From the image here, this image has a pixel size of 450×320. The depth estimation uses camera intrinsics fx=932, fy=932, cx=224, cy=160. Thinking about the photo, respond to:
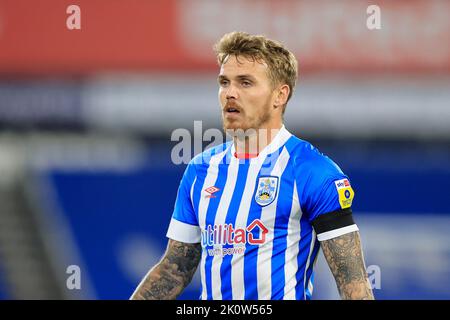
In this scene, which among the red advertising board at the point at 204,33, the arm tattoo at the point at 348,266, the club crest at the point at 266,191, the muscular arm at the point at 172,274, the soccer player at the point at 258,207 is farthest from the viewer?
the red advertising board at the point at 204,33

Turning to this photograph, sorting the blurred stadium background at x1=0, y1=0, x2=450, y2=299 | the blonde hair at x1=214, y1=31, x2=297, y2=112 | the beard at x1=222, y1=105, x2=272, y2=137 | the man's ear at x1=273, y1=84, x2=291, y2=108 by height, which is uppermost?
the blonde hair at x1=214, y1=31, x2=297, y2=112

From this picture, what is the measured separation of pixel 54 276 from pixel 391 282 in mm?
4493

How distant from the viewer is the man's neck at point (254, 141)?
4.79m

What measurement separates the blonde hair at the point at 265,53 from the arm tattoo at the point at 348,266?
90 cm

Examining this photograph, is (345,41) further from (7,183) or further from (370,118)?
(7,183)

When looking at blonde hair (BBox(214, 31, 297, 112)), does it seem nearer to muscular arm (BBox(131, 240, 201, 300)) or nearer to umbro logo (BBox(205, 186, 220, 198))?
umbro logo (BBox(205, 186, 220, 198))

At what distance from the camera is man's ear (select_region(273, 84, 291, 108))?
478 cm

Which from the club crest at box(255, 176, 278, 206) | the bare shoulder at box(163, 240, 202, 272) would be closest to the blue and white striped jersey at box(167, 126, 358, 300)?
the club crest at box(255, 176, 278, 206)

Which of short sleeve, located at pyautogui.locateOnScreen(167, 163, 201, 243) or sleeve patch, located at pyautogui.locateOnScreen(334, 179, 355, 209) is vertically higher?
sleeve patch, located at pyautogui.locateOnScreen(334, 179, 355, 209)

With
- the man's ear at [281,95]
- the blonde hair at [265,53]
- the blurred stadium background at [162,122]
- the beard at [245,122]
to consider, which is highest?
the blonde hair at [265,53]

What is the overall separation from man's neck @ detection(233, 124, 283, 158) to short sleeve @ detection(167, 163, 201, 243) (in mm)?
293

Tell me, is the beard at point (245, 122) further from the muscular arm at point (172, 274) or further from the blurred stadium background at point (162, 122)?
the blurred stadium background at point (162, 122)

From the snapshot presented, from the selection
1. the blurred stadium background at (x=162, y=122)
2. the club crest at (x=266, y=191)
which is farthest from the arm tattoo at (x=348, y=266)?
the blurred stadium background at (x=162, y=122)

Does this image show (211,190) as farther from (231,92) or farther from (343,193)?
(343,193)
